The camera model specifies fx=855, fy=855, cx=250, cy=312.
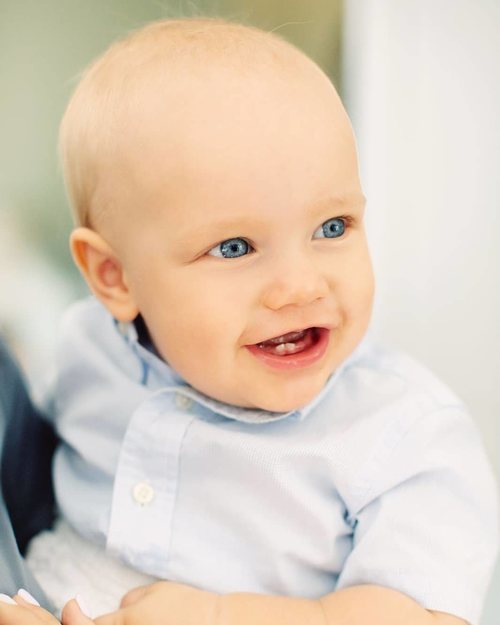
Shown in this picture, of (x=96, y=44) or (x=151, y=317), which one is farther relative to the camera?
(x=96, y=44)

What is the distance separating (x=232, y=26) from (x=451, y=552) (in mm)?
491

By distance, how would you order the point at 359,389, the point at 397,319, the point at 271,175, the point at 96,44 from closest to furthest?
1. the point at 271,175
2. the point at 359,389
3. the point at 96,44
4. the point at 397,319

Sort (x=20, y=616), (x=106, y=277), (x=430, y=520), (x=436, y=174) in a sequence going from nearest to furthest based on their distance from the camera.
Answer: (x=20, y=616) < (x=430, y=520) < (x=106, y=277) < (x=436, y=174)

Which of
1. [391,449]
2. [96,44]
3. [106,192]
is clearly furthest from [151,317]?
[96,44]

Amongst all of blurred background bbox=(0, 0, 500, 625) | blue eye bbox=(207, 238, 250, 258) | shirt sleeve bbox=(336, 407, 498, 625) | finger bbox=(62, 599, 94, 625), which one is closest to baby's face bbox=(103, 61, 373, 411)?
blue eye bbox=(207, 238, 250, 258)

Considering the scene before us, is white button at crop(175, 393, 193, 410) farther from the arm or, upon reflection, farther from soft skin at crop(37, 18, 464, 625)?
the arm

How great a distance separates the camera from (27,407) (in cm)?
86

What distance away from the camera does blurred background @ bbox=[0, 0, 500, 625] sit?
1064 millimetres

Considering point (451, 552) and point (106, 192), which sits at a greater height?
point (106, 192)

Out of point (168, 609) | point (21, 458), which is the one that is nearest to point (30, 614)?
point (168, 609)

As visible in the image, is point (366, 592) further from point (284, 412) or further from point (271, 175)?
point (271, 175)

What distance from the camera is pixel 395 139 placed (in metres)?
1.15

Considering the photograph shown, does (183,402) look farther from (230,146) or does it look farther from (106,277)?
(230,146)

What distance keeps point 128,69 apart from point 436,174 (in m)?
0.52
